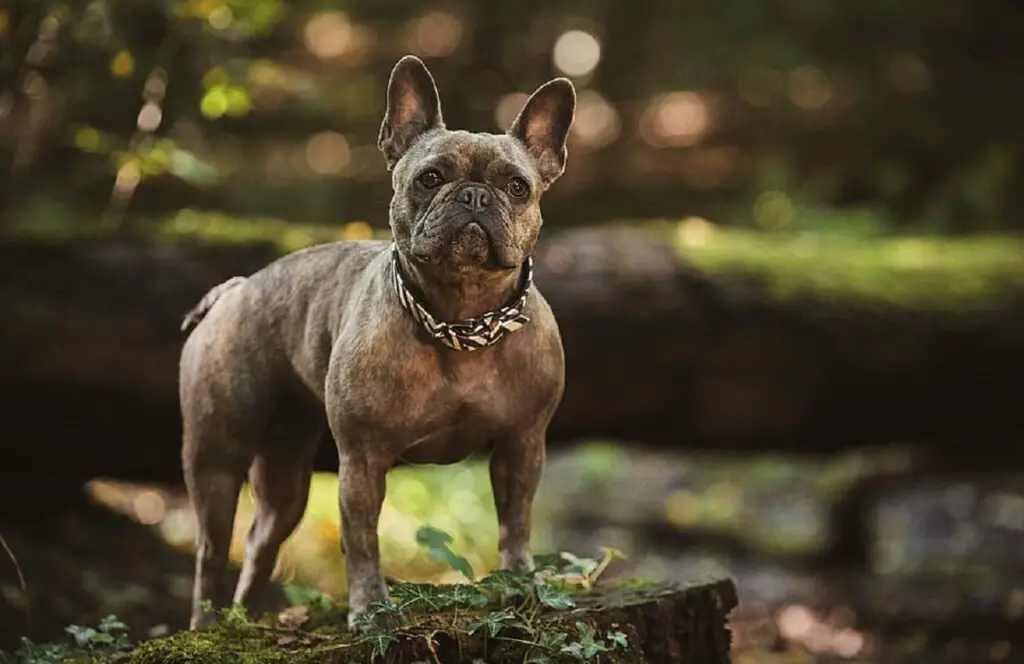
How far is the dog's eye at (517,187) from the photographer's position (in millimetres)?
3568

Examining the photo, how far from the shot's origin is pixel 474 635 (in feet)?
12.1

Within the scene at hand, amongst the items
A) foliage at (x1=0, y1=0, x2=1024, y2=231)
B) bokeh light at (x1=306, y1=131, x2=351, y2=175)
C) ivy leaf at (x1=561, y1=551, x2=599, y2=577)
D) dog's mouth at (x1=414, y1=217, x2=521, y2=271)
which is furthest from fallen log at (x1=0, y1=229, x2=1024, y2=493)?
bokeh light at (x1=306, y1=131, x2=351, y2=175)

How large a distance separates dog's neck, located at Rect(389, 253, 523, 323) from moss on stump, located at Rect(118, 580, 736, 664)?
0.81m

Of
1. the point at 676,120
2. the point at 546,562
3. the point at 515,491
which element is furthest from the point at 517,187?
the point at 676,120

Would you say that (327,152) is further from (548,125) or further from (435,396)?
(435,396)

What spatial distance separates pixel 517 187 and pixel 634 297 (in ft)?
11.5

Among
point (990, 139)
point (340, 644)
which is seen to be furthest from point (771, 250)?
point (990, 139)

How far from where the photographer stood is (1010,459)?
31.6 feet

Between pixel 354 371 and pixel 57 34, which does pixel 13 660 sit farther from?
pixel 57 34

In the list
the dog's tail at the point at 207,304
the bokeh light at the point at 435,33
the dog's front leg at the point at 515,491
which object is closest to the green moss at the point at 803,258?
the dog's tail at the point at 207,304

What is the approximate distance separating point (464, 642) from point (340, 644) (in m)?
0.36

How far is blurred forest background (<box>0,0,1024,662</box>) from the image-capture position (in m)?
6.63

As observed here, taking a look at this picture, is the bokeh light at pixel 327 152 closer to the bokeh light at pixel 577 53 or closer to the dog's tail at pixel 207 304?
the bokeh light at pixel 577 53

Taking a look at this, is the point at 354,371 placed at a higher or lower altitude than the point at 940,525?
higher
